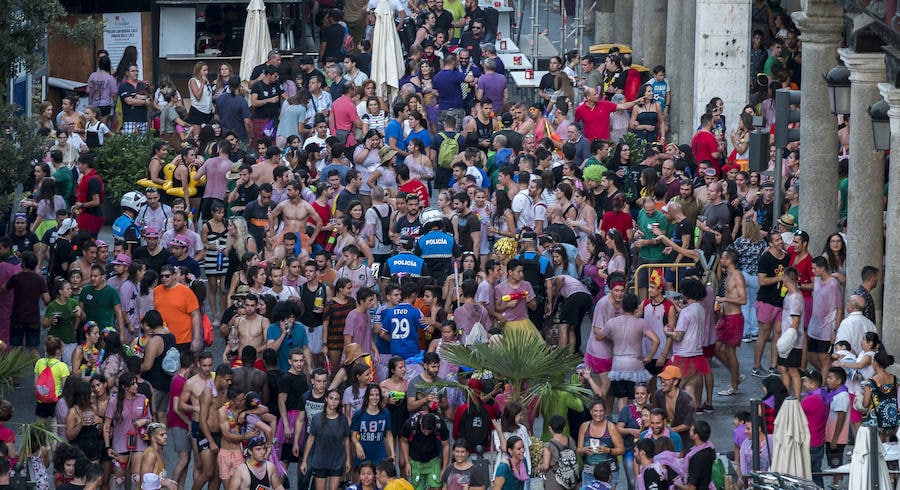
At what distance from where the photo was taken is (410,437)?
17594 millimetres

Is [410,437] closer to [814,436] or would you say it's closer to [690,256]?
[814,436]

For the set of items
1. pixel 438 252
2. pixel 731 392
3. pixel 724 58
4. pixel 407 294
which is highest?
pixel 724 58

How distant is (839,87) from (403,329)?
5552 millimetres

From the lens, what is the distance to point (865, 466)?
1431 cm

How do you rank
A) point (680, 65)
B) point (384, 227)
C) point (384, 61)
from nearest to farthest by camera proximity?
point (384, 227) → point (384, 61) → point (680, 65)

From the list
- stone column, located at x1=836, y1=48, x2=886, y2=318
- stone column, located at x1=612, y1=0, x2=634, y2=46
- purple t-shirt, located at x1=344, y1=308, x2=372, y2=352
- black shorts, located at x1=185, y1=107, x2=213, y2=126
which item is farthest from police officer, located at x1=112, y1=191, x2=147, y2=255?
stone column, located at x1=612, y1=0, x2=634, y2=46

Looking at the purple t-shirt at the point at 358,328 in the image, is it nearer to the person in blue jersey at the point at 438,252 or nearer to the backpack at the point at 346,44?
the person in blue jersey at the point at 438,252

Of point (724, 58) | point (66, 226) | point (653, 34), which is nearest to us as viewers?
point (66, 226)

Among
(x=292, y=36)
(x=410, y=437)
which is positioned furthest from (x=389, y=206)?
(x=292, y=36)

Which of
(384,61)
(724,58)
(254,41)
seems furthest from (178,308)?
(254,41)

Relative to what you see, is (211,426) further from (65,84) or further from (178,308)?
(65,84)

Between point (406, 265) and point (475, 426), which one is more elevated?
point (406, 265)

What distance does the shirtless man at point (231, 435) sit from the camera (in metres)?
17.2

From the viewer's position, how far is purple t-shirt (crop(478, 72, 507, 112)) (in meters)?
30.2
